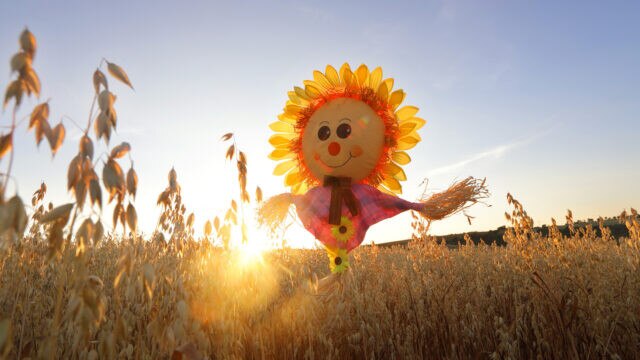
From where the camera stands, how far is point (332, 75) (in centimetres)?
423

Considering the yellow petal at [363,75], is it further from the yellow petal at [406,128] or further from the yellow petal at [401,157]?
the yellow petal at [401,157]

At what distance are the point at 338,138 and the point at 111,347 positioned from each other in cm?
328

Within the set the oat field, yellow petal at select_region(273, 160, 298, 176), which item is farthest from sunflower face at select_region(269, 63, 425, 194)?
the oat field

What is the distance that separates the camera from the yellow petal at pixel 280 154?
4.45 meters

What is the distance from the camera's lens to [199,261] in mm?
2434

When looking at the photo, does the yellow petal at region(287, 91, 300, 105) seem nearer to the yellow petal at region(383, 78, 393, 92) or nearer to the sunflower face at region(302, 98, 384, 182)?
the sunflower face at region(302, 98, 384, 182)

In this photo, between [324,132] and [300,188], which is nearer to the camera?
[324,132]

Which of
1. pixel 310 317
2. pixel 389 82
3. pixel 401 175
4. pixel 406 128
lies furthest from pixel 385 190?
pixel 310 317

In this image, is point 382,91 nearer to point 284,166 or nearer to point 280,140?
point 280,140

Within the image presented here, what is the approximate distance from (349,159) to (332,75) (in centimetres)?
97

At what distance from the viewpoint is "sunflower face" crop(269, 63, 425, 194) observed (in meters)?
4.08

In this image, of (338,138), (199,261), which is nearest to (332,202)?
(338,138)

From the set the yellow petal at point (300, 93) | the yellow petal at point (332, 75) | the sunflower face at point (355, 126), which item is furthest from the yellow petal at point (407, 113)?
the yellow petal at point (300, 93)

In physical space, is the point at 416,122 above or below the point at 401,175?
above
